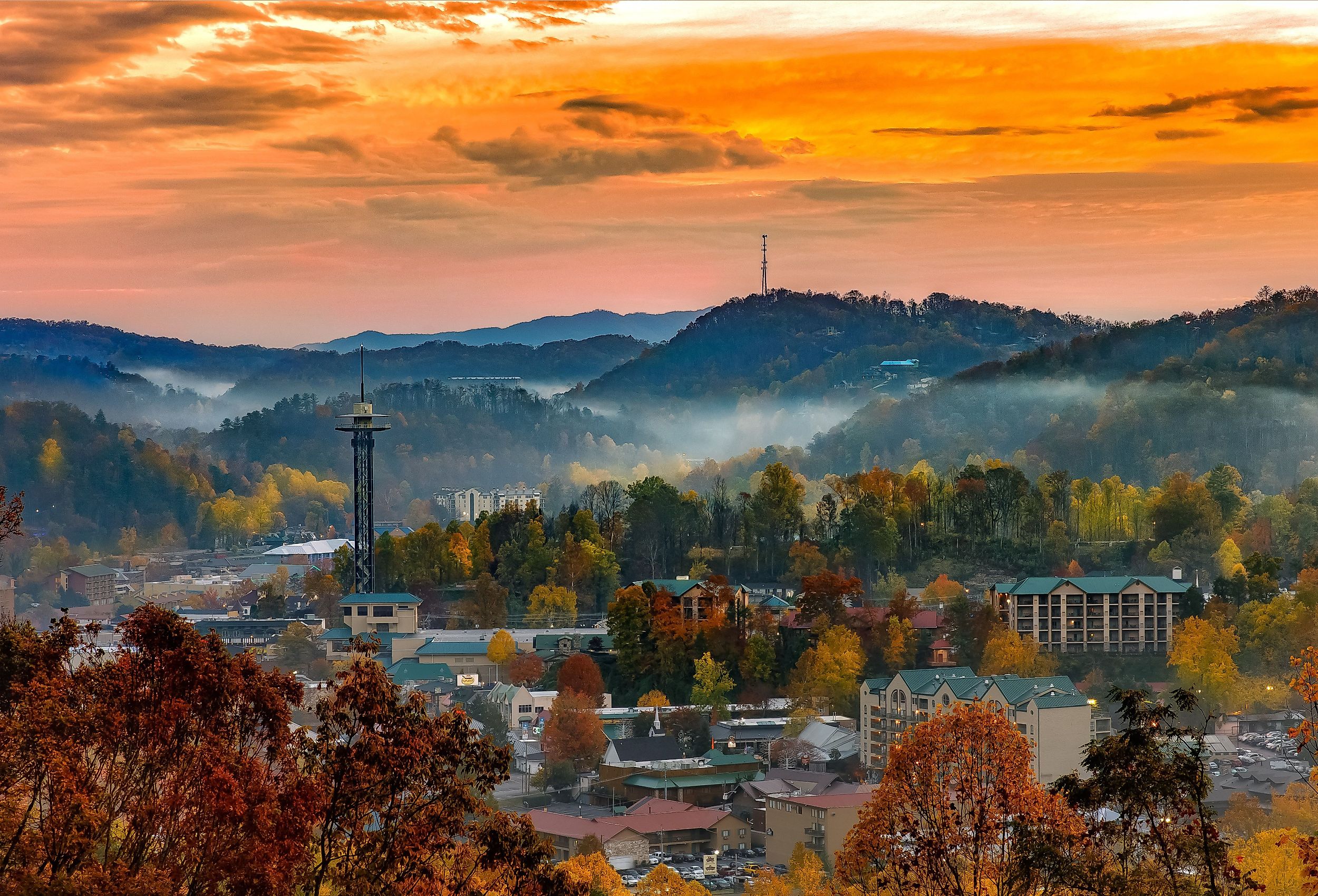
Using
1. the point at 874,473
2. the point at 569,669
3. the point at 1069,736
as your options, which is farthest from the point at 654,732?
the point at 874,473

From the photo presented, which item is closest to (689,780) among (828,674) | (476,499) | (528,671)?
(828,674)

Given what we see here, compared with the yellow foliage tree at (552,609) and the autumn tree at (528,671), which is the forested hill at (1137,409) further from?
the autumn tree at (528,671)

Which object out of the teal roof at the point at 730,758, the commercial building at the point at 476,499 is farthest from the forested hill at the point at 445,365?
the teal roof at the point at 730,758

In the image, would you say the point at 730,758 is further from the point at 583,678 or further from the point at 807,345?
the point at 807,345

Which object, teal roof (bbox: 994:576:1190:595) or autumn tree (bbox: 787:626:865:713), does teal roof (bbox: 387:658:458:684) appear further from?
teal roof (bbox: 994:576:1190:595)

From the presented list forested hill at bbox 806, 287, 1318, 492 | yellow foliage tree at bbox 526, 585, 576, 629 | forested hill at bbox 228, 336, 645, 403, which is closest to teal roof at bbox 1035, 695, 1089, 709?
yellow foliage tree at bbox 526, 585, 576, 629

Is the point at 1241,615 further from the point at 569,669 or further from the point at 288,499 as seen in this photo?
the point at 288,499
